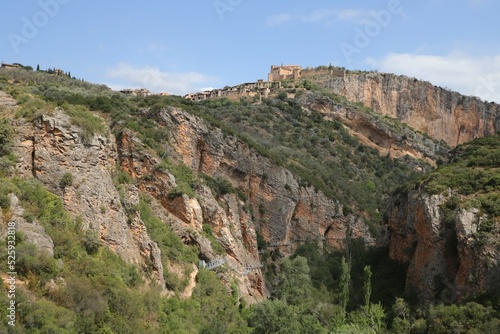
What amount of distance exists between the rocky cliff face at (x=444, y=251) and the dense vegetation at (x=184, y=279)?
36.3 inches

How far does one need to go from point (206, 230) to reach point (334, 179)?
28062 millimetres

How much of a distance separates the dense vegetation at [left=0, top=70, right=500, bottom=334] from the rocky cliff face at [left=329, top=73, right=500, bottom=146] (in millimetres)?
44900

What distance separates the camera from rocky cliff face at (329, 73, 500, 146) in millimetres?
100625

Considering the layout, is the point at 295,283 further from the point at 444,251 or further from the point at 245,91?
the point at 245,91

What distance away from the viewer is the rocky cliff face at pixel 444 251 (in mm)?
31422

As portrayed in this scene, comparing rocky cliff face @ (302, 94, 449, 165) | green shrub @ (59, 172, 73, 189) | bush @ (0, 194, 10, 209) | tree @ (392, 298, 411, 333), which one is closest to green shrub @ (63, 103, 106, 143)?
green shrub @ (59, 172, 73, 189)

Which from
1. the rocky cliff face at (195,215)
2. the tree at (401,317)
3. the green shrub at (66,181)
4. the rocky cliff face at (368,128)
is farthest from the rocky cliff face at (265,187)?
the rocky cliff face at (368,128)

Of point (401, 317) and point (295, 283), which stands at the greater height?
point (295, 283)

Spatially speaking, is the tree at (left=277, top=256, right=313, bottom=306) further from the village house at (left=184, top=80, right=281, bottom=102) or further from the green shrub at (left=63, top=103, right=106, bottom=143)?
the village house at (left=184, top=80, right=281, bottom=102)

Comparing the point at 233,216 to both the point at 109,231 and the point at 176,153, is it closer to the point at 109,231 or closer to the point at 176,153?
the point at 176,153

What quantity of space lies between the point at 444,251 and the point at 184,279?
566 inches

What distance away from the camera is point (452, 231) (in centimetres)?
3403

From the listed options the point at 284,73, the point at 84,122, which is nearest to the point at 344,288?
the point at 84,122

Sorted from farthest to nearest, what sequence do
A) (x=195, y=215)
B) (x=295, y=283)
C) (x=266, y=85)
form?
(x=266, y=85)
(x=295, y=283)
(x=195, y=215)
